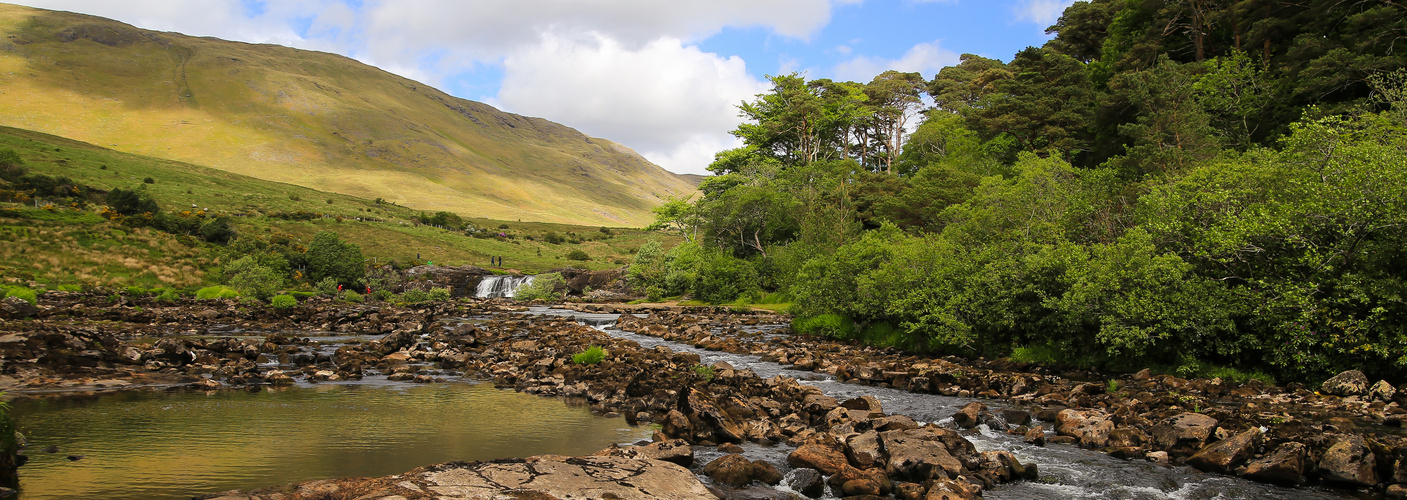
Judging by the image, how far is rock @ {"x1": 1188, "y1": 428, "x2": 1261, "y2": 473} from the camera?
11.8 m

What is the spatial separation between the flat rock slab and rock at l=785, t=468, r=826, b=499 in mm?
1708

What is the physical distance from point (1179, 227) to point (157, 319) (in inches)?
1878

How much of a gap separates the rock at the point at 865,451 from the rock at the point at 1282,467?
20.9ft

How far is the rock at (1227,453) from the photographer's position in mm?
11773

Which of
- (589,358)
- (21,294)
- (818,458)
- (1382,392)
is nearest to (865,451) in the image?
(818,458)

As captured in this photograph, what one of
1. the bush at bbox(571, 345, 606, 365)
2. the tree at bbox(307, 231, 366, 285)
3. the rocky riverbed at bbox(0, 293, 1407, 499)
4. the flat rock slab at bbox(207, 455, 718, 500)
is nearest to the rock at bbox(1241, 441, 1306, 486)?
the rocky riverbed at bbox(0, 293, 1407, 499)

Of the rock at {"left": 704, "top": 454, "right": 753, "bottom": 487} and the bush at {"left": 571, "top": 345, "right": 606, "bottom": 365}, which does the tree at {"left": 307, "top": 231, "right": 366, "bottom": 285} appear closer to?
the bush at {"left": 571, "top": 345, "right": 606, "bottom": 365}

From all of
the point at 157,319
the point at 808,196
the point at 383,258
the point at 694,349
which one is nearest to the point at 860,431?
the point at 694,349

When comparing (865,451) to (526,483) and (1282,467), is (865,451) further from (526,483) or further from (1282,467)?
(1282,467)

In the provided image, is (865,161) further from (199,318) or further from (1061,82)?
(199,318)

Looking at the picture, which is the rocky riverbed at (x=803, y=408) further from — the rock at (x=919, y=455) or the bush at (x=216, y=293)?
the bush at (x=216, y=293)

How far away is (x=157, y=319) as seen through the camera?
35688mm

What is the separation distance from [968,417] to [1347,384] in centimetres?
1006

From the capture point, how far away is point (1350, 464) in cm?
1094
